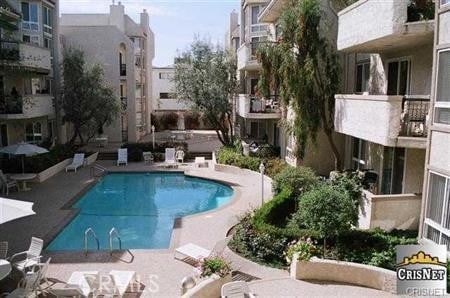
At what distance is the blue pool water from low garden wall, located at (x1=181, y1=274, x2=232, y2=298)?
4.99 m

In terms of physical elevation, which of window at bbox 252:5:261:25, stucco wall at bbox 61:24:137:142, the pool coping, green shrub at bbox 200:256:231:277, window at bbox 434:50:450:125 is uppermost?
window at bbox 252:5:261:25

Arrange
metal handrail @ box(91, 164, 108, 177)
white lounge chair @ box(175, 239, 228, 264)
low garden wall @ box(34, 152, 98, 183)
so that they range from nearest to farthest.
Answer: white lounge chair @ box(175, 239, 228, 264) → low garden wall @ box(34, 152, 98, 183) → metal handrail @ box(91, 164, 108, 177)

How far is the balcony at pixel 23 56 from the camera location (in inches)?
938

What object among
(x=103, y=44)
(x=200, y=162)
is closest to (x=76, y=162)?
(x=200, y=162)

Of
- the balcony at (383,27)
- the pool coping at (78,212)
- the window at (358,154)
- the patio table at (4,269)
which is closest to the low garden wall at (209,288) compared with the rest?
the pool coping at (78,212)

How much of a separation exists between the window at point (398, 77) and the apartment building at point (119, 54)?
25.0 meters

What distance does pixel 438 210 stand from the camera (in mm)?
11070

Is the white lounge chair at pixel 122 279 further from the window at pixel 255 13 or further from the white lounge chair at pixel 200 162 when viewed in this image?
the window at pixel 255 13

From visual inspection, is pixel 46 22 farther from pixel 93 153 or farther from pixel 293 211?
pixel 293 211

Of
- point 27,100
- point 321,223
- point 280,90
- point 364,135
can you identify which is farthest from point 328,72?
point 27,100

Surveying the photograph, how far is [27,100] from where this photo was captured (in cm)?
2678

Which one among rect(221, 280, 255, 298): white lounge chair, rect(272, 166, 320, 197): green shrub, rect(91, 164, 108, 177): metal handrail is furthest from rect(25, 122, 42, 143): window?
rect(221, 280, 255, 298): white lounge chair

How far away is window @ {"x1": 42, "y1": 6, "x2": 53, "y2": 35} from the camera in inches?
1237

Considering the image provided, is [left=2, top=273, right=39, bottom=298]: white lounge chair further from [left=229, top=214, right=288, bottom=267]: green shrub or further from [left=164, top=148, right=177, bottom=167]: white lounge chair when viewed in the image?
→ [left=164, top=148, right=177, bottom=167]: white lounge chair
